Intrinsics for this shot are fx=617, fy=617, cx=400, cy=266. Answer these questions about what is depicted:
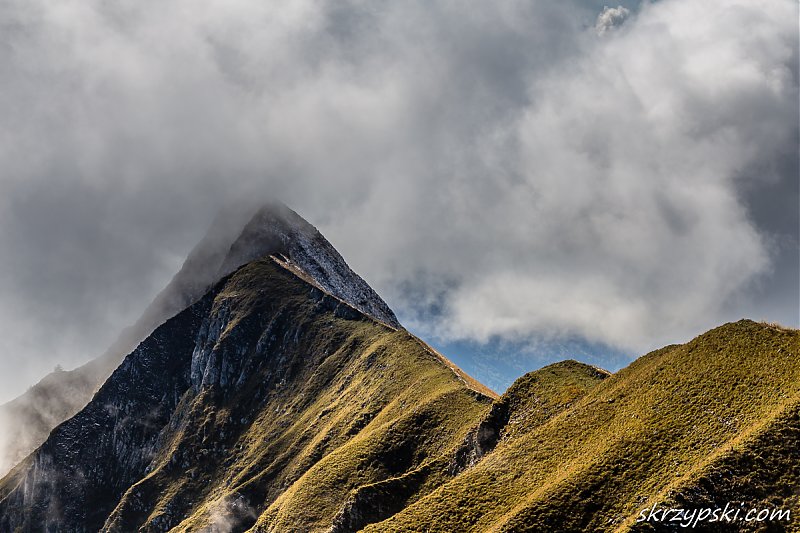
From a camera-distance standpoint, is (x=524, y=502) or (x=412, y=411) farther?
(x=412, y=411)

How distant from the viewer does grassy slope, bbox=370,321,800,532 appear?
9194cm

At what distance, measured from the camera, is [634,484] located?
9494 centimetres

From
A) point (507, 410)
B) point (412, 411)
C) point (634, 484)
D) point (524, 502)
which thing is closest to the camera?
point (634, 484)

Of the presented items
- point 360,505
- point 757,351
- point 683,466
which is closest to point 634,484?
point 683,466

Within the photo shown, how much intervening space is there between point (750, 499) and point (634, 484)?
16426mm

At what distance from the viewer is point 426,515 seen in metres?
116

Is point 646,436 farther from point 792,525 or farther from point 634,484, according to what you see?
point 792,525

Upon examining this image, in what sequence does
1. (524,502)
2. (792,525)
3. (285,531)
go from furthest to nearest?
(285,531) < (524,502) < (792,525)

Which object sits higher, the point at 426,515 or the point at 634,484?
the point at 634,484

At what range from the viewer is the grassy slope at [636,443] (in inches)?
3620

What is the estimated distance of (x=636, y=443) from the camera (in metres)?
101

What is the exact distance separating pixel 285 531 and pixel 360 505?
140 ft

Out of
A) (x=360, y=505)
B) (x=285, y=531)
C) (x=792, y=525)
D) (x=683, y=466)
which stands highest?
(x=683, y=466)

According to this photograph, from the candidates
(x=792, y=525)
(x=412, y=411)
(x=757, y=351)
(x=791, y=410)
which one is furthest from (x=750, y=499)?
(x=412, y=411)
